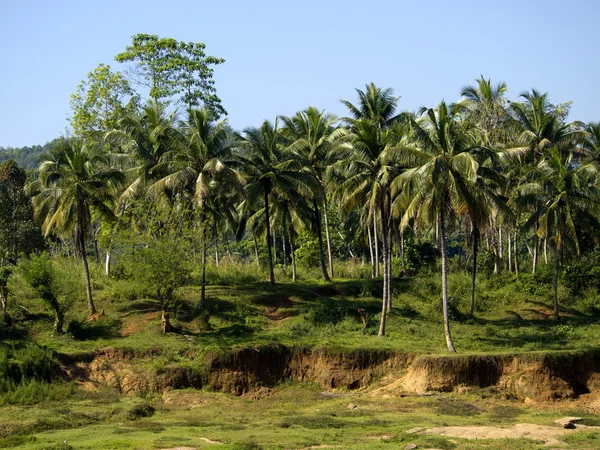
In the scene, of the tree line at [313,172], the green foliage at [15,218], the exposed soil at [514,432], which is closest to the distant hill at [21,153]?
the green foliage at [15,218]

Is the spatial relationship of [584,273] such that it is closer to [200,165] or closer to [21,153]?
[200,165]

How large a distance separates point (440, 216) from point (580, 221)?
10786 millimetres

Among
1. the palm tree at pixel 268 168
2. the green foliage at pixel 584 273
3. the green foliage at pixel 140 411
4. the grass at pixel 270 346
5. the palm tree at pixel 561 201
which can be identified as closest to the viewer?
the grass at pixel 270 346

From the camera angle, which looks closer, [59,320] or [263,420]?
[263,420]

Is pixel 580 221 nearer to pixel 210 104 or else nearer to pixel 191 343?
pixel 191 343

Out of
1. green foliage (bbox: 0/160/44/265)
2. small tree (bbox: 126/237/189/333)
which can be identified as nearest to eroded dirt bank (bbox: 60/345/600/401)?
small tree (bbox: 126/237/189/333)

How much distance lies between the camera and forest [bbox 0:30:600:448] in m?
38.7

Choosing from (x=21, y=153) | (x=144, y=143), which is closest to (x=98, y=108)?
(x=144, y=143)

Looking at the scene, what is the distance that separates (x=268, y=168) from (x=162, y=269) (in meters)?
9.71

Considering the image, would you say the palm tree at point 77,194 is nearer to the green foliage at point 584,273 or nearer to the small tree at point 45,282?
the small tree at point 45,282

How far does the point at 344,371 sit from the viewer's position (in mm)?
37500

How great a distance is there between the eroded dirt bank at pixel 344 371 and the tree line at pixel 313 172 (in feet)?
7.75

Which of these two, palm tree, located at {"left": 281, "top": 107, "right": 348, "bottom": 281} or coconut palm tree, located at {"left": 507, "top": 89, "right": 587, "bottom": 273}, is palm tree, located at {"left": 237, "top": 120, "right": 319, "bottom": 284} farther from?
coconut palm tree, located at {"left": 507, "top": 89, "right": 587, "bottom": 273}

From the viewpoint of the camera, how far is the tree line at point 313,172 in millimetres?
37719
